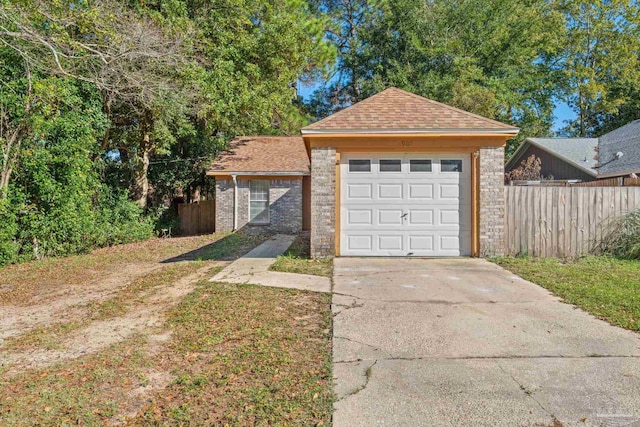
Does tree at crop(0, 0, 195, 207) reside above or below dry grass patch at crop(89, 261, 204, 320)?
above

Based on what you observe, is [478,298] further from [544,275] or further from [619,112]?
[619,112]

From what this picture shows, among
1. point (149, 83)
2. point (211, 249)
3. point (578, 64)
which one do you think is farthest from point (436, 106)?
point (578, 64)

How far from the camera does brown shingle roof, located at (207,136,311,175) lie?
1538cm

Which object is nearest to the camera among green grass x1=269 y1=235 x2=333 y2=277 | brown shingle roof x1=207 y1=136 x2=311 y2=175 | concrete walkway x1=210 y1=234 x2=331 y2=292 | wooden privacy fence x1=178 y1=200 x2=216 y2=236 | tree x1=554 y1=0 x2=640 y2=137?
concrete walkway x1=210 y1=234 x2=331 y2=292

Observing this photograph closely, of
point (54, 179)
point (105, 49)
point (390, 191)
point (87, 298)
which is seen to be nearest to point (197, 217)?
point (54, 179)

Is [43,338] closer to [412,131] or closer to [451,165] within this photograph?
[412,131]

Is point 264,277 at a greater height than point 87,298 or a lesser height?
greater

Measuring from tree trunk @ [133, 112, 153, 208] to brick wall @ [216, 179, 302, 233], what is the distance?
3065 millimetres

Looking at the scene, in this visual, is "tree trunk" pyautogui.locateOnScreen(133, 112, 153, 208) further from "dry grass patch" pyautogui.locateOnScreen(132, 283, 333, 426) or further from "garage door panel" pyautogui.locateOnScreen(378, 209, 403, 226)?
"dry grass patch" pyautogui.locateOnScreen(132, 283, 333, 426)

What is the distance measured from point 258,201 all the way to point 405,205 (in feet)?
27.7

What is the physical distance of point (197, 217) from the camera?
1780 centimetres

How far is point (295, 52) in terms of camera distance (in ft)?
51.1

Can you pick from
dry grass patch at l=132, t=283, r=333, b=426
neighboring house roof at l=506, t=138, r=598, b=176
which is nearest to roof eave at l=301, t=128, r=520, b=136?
dry grass patch at l=132, t=283, r=333, b=426

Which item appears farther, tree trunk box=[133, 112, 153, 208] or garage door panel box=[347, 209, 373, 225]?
tree trunk box=[133, 112, 153, 208]
